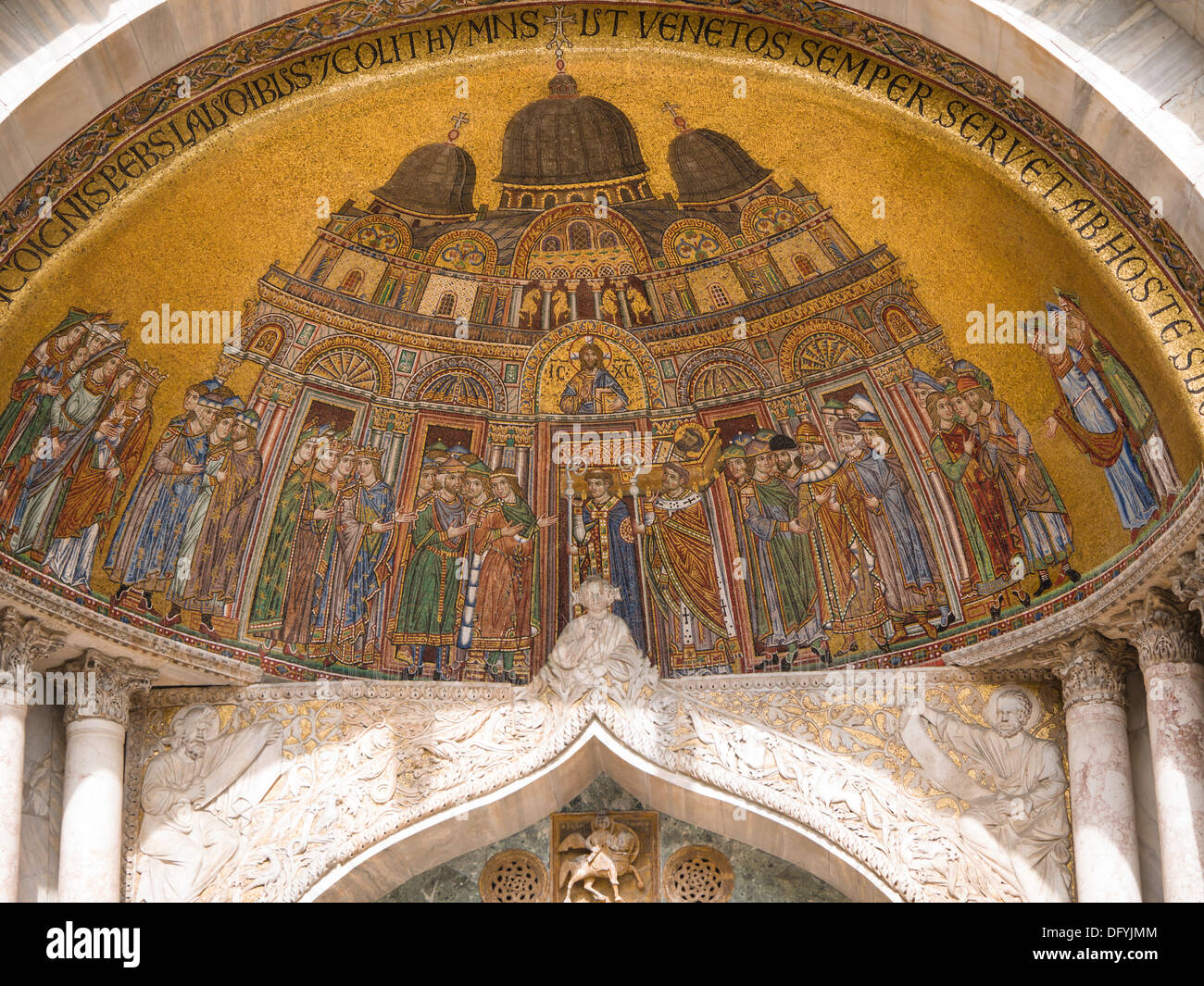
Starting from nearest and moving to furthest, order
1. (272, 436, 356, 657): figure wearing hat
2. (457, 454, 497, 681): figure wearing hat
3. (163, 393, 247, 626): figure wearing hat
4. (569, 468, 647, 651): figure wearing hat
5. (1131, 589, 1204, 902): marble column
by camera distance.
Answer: (1131, 589, 1204, 902): marble column < (163, 393, 247, 626): figure wearing hat < (272, 436, 356, 657): figure wearing hat < (457, 454, 497, 681): figure wearing hat < (569, 468, 647, 651): figure wearing hat

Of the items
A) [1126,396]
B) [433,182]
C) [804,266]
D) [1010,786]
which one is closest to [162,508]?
[433,182]

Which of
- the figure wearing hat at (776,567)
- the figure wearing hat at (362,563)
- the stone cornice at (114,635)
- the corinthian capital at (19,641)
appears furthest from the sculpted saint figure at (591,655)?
the corinthian capital at (19,641)

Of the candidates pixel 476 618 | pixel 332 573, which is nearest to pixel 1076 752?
pixel 476 618

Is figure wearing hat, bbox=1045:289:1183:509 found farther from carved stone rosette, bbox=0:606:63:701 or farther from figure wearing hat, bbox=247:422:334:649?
carved stone rosette, bbox=0:606:63:701

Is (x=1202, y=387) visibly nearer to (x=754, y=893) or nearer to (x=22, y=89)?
(x=754, y=893)

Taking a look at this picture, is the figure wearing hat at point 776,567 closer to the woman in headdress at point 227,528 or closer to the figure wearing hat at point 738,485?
the figure wearing hat at point 738,485

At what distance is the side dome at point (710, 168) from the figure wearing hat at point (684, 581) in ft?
6.34

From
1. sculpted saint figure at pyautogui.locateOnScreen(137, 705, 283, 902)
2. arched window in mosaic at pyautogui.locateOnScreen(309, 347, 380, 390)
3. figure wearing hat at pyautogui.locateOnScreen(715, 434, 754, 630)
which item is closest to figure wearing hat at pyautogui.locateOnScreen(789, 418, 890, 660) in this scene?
figure wearing hat at pyautogui.locateOnScreen(715, 434, 754, 630)

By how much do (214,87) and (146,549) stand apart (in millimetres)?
2926

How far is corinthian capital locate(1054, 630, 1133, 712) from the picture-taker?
1091 cm

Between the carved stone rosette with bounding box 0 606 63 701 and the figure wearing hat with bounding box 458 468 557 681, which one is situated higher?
the figure wearing hat with bounding box 458 468 557 681

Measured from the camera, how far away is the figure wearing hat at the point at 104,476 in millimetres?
11086

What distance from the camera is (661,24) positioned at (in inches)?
414

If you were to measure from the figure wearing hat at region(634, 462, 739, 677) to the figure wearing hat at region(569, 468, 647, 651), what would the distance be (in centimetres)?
10
